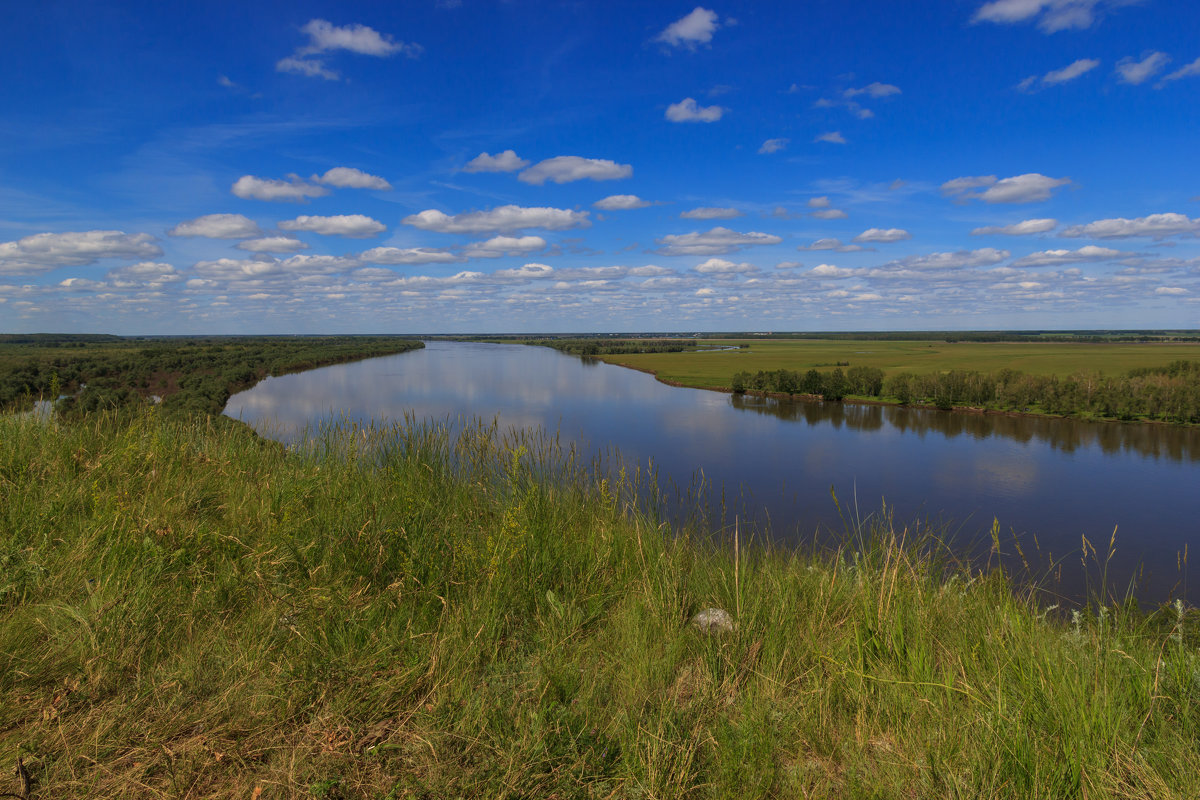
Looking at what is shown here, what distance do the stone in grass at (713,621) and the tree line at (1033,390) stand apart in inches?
1831

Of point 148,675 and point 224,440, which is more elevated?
point 224,440

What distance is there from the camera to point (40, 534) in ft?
10.5

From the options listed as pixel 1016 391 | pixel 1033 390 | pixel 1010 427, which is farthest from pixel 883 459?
pixel 1033 390

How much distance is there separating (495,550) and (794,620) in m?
1.70

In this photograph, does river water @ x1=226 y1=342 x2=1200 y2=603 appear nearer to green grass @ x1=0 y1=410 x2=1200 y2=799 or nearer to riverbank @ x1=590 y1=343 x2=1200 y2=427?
riverbank @ x1=590 y1=343 x2=1200 y2=427

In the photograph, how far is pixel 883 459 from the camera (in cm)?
2611

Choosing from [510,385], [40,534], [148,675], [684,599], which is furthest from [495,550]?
[510,385]

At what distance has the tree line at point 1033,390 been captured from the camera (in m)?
36.2

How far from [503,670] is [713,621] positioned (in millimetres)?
1161

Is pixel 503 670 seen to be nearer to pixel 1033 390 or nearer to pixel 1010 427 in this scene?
pixel 1010 427

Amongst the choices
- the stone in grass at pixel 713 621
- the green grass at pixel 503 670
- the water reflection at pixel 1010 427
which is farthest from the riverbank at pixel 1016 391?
the stone in grass at pixel 713 621

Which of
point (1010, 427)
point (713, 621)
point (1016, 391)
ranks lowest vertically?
point (1010, 427)

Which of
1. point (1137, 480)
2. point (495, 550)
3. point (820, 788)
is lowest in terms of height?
point (1137, 480)

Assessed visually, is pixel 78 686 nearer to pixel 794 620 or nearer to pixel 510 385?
pixel 794 620
